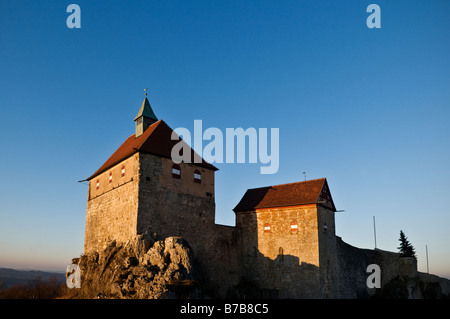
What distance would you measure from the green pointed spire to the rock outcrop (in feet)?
39.1

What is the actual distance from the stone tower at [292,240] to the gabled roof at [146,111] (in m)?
12.9

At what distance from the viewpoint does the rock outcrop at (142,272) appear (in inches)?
1045

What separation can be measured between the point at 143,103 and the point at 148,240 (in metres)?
15.6

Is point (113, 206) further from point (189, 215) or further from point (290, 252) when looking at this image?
point (290, 252)

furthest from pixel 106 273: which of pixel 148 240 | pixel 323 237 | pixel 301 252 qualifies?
pixel 323 237

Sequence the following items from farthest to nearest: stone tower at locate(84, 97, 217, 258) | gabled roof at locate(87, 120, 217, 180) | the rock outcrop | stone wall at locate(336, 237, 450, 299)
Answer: stone wall at locate(336, 237, 450, 299)
gabled roof at locate(87, 120, 217, 180)
stone tower at locate(84, 97, 217, 258)
the rock outcrop

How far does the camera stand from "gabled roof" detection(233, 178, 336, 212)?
36.3 m

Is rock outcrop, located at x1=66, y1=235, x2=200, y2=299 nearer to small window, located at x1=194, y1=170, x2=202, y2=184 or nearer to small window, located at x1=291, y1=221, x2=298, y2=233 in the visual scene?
small window, located at x1=194, y1=170, x2=202, y2=184

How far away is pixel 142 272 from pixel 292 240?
14228 millimetres

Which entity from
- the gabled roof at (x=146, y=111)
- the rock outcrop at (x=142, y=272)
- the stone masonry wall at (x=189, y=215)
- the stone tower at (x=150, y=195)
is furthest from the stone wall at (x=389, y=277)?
the gabled roof at (x=146, y=111)

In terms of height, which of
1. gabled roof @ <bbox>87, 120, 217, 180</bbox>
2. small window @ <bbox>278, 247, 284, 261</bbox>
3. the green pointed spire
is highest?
the green pointed spire

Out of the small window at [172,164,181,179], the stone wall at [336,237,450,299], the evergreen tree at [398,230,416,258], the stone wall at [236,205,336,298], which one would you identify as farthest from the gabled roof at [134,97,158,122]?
the evergreen tree at [398,230,416,258]

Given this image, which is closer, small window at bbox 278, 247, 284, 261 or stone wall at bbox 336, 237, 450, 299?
small window at bbox 278, 247, 284, 261
